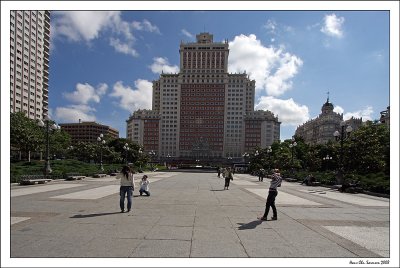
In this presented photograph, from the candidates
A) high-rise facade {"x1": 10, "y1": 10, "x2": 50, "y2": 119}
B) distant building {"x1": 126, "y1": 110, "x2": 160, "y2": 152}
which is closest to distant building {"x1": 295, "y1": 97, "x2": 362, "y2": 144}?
distant building {"x1": 126, "y1": 110, "x2": 160, "y2": 152}

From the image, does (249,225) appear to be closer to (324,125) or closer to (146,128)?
(324,125)

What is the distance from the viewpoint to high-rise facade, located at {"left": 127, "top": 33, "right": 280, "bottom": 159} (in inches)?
5994

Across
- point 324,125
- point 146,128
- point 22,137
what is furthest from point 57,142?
point 324,125

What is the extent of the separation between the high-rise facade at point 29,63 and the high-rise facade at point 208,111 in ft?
215

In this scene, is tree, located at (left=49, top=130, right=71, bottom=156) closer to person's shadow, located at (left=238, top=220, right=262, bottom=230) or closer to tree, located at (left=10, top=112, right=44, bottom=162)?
tree, located at (left=10, top=112, right=44, bottom=162)

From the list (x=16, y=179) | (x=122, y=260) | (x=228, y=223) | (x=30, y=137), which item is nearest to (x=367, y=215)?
(x=228, y=223)

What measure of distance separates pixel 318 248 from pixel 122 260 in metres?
3.56

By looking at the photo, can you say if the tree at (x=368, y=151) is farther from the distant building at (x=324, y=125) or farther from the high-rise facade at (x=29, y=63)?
the distant building at (x=324, y=125)

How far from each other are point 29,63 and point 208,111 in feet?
267

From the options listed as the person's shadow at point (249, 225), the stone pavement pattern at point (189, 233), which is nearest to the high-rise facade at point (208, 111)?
the stone pavement pattern at point (189, 233)

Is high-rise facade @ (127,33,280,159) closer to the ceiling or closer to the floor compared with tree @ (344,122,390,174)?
closer to the ceiling

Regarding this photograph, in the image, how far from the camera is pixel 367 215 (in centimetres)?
1025

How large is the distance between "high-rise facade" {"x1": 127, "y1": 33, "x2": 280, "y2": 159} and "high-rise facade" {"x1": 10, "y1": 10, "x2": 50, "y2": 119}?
65471mm

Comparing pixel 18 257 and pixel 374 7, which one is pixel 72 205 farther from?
pixel 374 7
